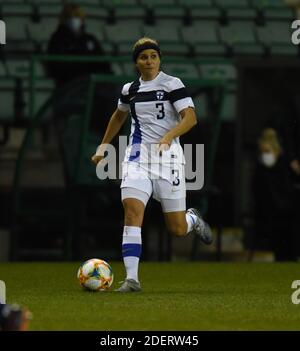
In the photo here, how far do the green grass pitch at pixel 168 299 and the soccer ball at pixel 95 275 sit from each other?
0.11 metres

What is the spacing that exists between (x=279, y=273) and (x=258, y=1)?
30.1 feet

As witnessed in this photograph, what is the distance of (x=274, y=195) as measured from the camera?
1847 cm

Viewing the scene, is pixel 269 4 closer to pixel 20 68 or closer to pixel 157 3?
pixel 157 3

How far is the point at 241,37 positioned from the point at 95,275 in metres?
11.4

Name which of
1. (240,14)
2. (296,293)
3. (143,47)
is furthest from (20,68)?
(296,293)

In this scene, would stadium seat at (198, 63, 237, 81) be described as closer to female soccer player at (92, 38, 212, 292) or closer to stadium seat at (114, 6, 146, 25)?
stadium seat at (114, 6, 146, 25)

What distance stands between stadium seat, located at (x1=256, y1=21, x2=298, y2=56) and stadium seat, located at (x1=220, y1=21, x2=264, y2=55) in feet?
0.52

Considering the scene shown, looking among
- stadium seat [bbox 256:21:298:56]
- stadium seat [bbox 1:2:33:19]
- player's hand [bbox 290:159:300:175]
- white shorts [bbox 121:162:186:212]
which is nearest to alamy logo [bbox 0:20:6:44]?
stadium seat [bbox 1:2:33:19]

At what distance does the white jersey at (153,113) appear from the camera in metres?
11.6

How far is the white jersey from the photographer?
11617 millimetres

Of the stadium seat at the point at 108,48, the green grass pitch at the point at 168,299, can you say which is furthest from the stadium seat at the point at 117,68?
the green grass pitch at the point at 168,299

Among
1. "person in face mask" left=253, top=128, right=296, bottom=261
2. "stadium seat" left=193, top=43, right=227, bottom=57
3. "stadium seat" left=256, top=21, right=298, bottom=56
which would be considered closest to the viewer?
"person in face mask" left=253, top=128, right=296, bottom=261

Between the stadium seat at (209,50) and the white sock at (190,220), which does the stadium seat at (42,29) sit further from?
the white sock at (190,220)
